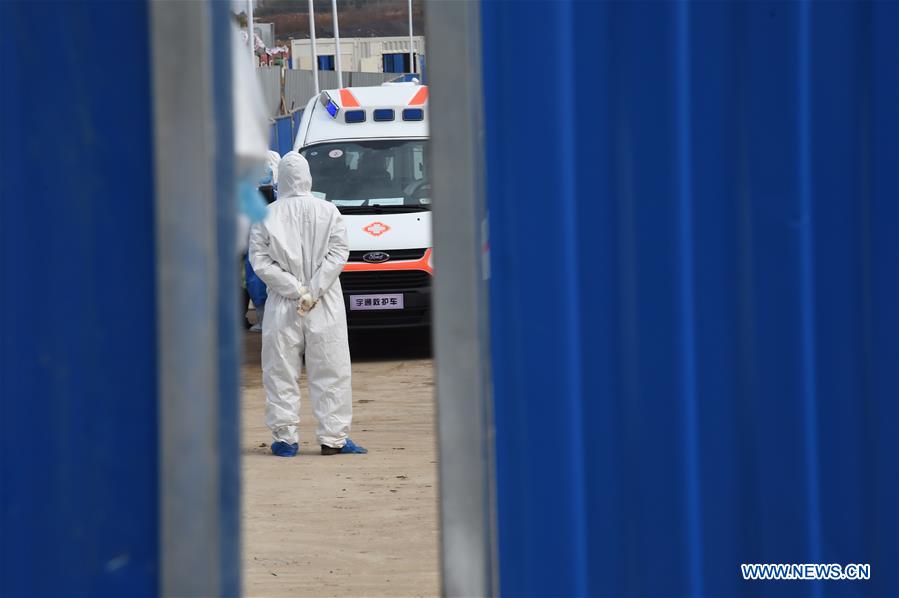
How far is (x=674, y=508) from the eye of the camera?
95.7 inches

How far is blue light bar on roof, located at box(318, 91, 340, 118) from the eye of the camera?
1165 centimetres

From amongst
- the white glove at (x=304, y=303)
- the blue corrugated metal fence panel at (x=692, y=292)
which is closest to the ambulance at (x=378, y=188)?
the white glove at (x=304, y=303)

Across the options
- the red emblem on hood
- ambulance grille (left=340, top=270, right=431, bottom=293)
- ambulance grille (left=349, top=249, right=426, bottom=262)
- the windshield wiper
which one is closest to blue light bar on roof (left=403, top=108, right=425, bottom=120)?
the windshield wiper

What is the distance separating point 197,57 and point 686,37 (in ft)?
3.27

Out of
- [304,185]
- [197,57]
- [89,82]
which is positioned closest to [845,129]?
[197,57]

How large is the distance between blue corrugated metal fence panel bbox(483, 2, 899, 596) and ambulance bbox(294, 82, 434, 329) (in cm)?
792

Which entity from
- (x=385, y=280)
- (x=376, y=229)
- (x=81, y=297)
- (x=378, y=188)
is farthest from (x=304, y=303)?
(x=81, y=297)

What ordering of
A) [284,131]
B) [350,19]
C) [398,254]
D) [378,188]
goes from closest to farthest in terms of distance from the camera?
[398,254], [378,188], [284,131], [350,19]

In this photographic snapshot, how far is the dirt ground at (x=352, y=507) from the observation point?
5203 mm

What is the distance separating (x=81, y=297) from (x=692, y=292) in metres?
1.17

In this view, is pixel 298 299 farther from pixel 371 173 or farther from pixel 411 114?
pixel 411 114

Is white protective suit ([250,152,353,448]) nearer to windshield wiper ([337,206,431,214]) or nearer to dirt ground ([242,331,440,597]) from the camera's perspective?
dirt ground ([242,331,440,597])

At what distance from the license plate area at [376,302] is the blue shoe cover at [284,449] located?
9.72ft

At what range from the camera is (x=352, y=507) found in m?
6.43
